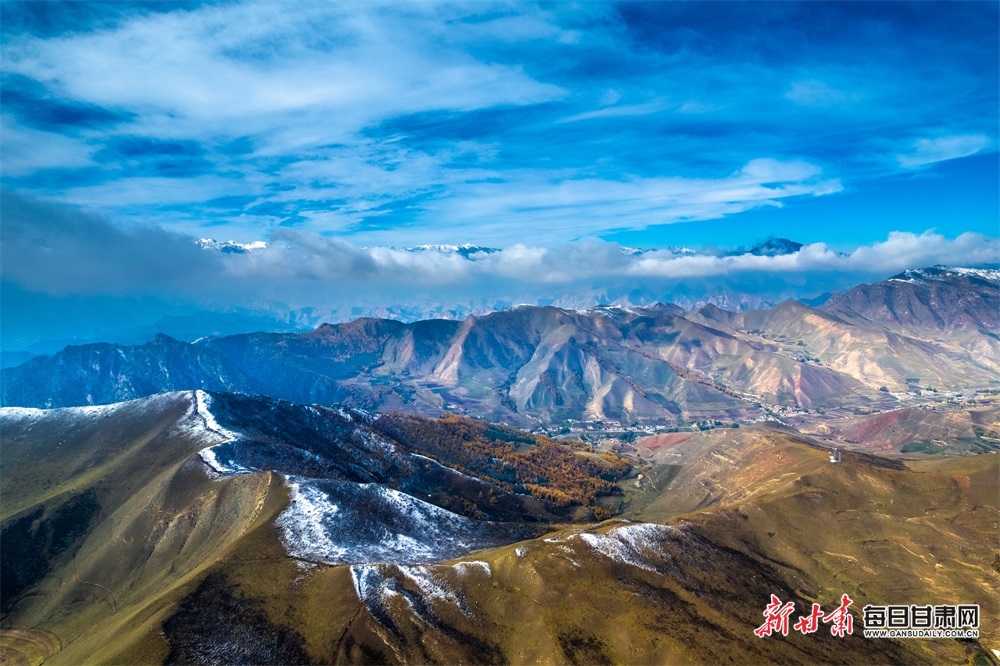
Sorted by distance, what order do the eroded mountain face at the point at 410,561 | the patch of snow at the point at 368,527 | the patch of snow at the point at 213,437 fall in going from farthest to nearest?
the patch of snow at the point at 213,437 → the patch of snow at the point at 368,527 → the eroded mountain face at the point at 410,561

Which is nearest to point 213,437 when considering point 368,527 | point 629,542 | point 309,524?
point 309,524

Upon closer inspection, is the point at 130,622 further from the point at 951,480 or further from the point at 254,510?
the point at 951,480

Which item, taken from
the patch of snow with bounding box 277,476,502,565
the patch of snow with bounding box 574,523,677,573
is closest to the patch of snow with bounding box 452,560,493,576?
the patch of snow with bounding box 277,476,502,565

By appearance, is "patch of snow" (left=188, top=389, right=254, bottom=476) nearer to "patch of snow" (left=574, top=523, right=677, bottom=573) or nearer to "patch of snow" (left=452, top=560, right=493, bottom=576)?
"patch of snow" (left=452, top=560, right=493, bottom=576)

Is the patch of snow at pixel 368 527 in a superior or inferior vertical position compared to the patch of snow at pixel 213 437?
inferior

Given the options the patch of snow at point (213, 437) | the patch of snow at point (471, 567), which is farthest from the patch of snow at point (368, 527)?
the patch of snow at point (213, 437)

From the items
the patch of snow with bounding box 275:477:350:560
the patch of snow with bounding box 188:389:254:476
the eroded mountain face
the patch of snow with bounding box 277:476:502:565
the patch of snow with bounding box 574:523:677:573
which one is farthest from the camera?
the patch of snow with bounding box 188:389:254:476

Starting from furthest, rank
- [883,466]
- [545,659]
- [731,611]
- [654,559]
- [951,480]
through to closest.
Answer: [883,466] < [951,480] < [654,559] < [731,611] < [545,659]

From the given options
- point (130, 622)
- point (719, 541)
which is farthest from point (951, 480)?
point (130, 622)

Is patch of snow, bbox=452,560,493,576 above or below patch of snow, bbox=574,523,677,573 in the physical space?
below

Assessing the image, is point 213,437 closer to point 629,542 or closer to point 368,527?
point 368,527

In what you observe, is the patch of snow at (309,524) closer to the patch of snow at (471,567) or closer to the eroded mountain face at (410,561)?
the eroded mountain face at (410,561)
